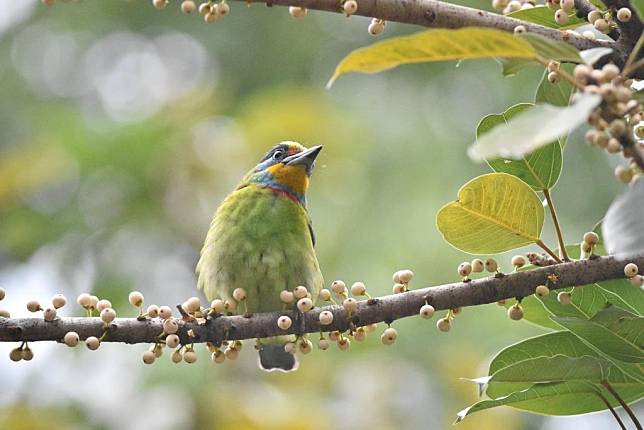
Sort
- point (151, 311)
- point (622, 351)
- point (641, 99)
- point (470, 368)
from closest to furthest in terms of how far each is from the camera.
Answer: point (641, 99) < point (622, 351) < point (151, 311) < point (470, 368)

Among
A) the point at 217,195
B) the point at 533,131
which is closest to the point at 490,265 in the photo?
the point at 533,131

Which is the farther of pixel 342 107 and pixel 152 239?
pixel 342 107

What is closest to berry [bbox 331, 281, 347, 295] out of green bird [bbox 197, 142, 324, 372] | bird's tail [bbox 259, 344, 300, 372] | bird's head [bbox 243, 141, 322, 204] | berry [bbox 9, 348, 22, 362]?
berry [bbox 9, 348, 22, 362]

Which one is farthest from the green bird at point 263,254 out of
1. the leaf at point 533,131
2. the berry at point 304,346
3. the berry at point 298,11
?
the leaf at point 533,131

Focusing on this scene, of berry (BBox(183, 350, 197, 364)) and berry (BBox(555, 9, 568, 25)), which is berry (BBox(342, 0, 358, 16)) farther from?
berry (BBox(183, 350, 197, 364))

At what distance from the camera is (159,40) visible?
28.5ft

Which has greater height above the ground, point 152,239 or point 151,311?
point 151,311

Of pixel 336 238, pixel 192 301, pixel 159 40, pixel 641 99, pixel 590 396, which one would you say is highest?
pixel 641 99

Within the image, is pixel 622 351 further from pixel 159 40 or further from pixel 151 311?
pixel 159 40

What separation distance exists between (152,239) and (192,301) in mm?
4360

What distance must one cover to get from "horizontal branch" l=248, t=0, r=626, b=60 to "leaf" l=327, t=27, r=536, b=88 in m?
0.55

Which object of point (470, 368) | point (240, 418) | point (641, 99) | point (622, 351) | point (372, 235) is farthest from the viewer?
point (372, 235)

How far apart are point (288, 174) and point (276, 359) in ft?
2.53

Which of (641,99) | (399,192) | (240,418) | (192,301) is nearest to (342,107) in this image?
(399,192)
